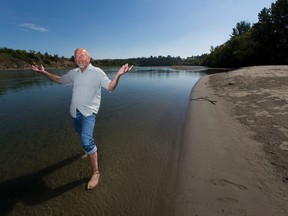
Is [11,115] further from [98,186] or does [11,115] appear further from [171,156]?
[171,156]

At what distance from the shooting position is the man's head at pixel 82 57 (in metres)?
3.35

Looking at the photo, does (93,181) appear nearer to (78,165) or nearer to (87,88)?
(78,165)

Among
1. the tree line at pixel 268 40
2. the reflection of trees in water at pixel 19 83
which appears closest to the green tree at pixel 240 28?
the tree line at pixel 268 40

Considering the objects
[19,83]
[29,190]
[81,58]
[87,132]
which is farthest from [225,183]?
[19,83]

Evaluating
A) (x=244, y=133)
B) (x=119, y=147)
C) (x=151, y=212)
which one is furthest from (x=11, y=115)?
(x=244, y=133)

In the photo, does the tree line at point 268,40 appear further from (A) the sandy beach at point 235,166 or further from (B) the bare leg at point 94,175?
(B) the bare leg at point 94,175

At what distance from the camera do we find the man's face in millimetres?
3346

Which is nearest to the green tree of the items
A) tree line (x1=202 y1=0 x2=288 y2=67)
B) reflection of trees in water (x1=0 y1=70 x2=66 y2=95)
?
tree line (x1=202 y1=0 x2=288 y2=67)

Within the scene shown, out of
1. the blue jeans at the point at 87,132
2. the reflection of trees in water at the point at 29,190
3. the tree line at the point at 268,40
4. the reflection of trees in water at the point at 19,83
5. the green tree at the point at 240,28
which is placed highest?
the green tree at the point at 240,28

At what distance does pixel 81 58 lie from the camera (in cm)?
336

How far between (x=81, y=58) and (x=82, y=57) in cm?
3

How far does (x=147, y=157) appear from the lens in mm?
5008

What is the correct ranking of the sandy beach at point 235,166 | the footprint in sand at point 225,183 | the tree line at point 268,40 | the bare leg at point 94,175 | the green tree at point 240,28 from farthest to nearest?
the green tree at point 240,28 < the tree line at point 268,40 < the bare leg at point 94,175 < the footprint in sand at point 225,183 < the sandy beach at point 235,166

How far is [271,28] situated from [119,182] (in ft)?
199
